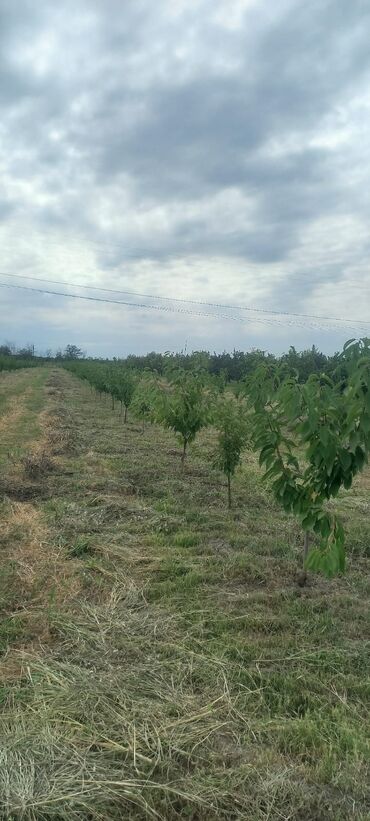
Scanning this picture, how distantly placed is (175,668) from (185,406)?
6.72 meters

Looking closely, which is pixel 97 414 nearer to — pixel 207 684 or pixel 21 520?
pixel 21 520

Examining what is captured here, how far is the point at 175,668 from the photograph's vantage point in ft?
12.1

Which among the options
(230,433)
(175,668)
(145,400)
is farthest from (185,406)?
(175,668)

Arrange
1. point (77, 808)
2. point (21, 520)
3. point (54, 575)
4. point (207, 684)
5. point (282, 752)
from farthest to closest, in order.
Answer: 1. point (21, 520)
2. point (54, 575)
3. point (207, 684)
4. point (282, 752)
5. point (77, 808)

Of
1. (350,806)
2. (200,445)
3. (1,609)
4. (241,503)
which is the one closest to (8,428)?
(200,445)

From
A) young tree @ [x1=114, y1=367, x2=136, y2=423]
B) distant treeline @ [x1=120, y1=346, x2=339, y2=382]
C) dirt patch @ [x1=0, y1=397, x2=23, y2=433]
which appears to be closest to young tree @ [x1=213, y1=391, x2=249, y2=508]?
distant treeline @ [x1=120, y1=346, x2=339, y2=382]

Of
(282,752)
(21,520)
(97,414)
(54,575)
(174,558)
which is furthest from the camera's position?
(97,414)

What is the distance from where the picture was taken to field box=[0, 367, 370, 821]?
261 cm

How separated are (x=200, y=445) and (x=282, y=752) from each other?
11.4 metres

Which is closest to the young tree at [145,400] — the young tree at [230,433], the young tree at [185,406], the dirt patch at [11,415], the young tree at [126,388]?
the young tree at [185,406]

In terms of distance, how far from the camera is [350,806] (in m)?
2.58

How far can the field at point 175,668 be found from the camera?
2613 mm

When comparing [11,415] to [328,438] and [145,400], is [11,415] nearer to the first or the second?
[145,400]

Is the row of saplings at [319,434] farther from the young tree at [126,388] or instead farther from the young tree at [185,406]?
the young tree at [126,388]
